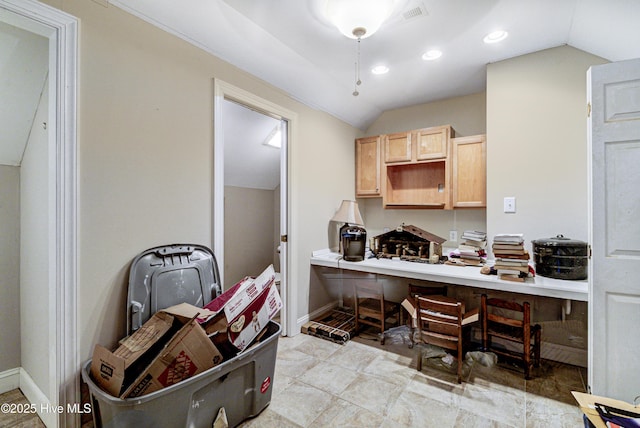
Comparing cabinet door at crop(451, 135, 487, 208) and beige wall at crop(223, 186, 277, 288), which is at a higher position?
cabinet door at crop(451, 135, 487, 208)

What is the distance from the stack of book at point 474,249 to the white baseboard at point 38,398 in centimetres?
306

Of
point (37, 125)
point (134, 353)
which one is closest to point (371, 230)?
point (134, 353)

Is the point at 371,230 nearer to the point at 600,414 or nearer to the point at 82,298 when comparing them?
the point at 600,414

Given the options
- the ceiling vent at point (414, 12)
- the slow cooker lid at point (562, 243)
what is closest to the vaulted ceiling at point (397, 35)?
the ceiling vent at point (414, 12)

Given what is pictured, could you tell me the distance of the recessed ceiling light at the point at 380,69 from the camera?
2.66m

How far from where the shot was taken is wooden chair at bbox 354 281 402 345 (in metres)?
2.72

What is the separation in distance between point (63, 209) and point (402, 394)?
2.35m

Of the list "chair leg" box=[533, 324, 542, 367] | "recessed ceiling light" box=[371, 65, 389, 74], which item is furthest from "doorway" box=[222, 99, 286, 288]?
"chair leg" box=[533, 324, 542, 367]

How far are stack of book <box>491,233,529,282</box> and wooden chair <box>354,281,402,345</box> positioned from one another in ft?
3.36

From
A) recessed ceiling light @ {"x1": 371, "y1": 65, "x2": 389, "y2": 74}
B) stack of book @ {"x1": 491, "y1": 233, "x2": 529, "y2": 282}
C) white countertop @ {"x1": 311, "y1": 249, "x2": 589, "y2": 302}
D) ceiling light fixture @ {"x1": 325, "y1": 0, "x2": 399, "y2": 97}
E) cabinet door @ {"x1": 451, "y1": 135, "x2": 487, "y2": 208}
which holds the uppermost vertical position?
recessed ceiling light @ {"x1": 371, "y1": 65, "x2": 389, "y2": 74}

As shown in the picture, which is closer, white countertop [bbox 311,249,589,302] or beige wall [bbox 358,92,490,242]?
white countertop [bbox 311,249,589,302]

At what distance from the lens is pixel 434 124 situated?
11.3ft

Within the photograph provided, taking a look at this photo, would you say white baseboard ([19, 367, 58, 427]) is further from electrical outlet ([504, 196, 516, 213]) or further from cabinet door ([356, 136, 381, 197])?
electrical outlet ([504, 196, 516, 213])

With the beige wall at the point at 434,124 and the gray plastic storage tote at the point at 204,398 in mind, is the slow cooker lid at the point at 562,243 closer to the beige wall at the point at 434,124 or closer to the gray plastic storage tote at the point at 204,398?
the beige wall at the point at 434,124
